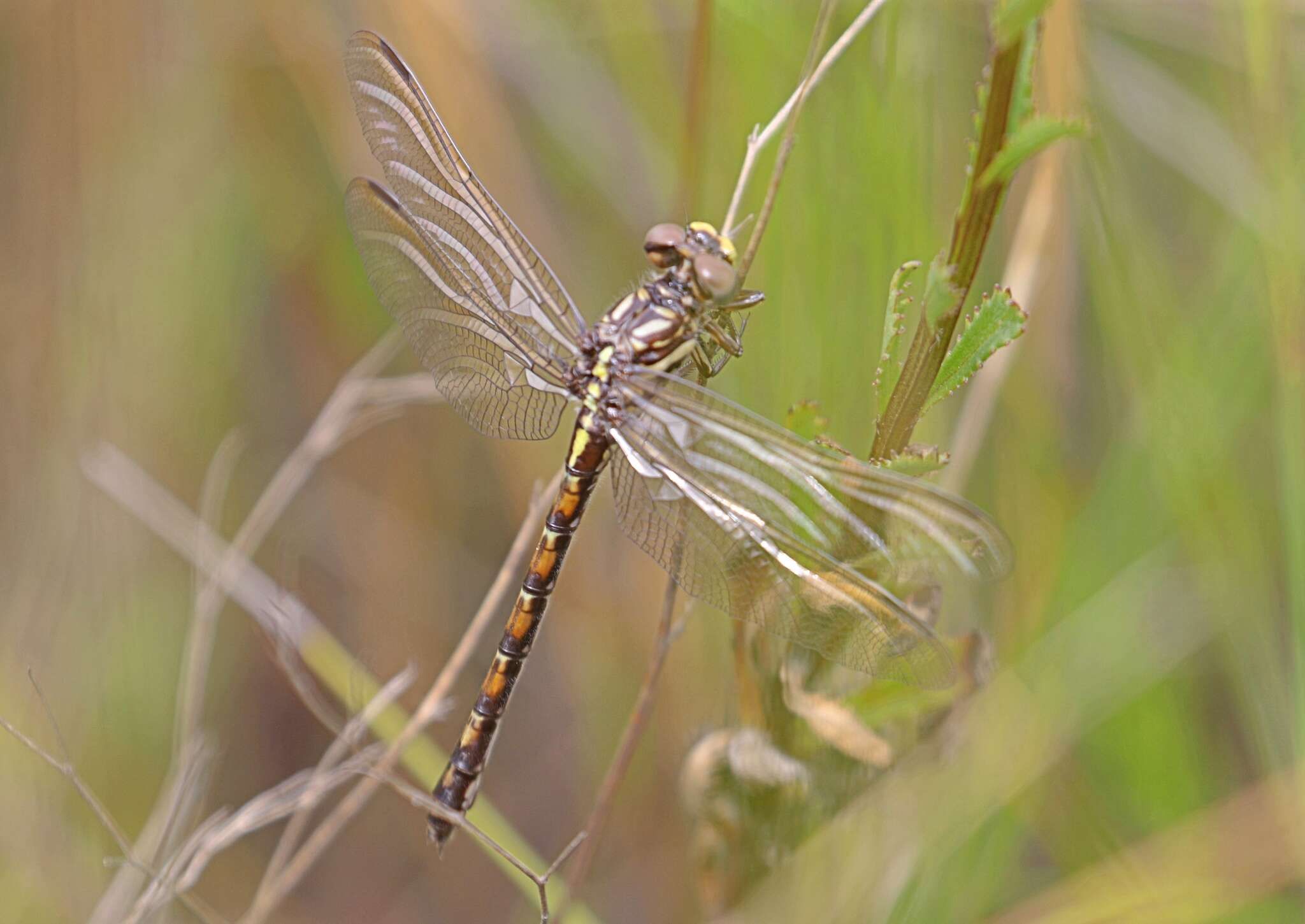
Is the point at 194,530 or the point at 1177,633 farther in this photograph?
the point at 194,530

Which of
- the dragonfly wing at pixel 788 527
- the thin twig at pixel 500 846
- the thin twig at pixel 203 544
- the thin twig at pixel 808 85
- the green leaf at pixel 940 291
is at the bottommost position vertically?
the thin twig at pixel 500 846

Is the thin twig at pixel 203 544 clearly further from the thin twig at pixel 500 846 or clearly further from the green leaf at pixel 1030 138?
the green leaf at pixel 1030 138

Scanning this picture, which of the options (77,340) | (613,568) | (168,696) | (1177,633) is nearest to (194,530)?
(168,696)

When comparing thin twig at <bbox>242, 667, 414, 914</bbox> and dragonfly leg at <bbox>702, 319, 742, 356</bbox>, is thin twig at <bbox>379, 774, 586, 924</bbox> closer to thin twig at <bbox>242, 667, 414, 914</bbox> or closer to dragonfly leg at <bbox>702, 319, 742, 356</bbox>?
thin twig at <bbox>242, 667, 414, 914</bbox>

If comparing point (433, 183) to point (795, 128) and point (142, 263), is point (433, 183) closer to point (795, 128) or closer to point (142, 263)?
point (795, 128)

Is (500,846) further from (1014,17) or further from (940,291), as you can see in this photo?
(1014,17)

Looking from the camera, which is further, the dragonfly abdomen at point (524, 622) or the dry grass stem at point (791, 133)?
the dragonfly abdomen at point (524, 622)

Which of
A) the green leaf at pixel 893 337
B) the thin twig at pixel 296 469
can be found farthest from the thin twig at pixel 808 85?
the thin twig at pixel 296 469
